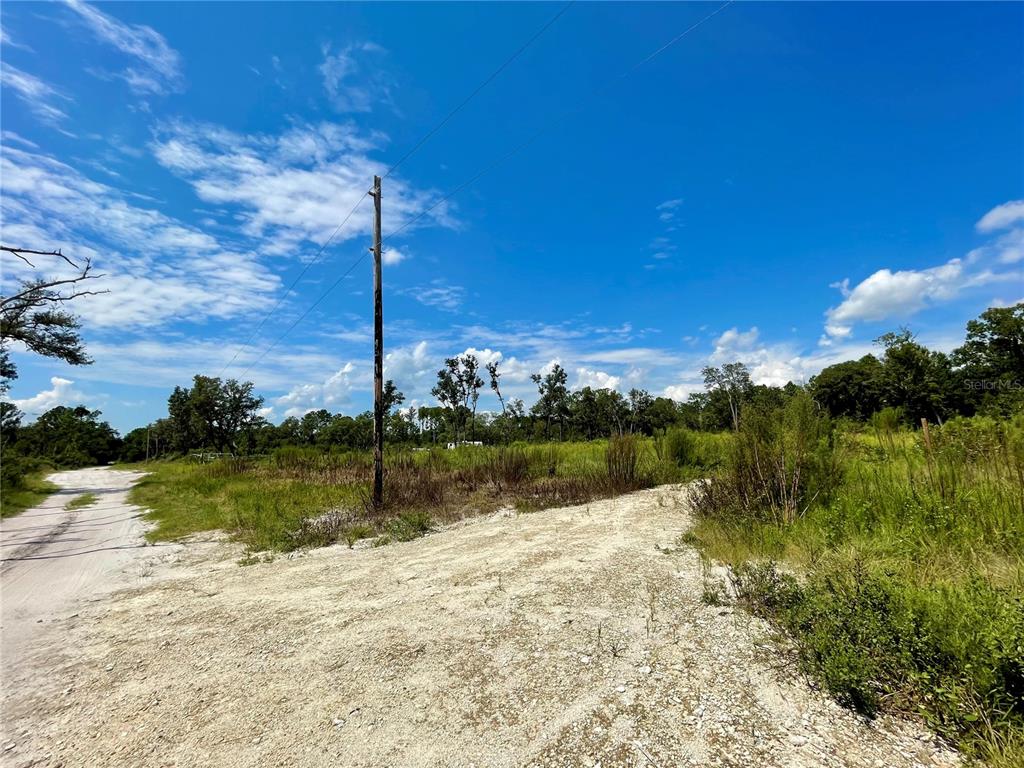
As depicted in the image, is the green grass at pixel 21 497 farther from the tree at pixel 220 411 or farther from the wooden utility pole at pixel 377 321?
the tree at pixel 220 411

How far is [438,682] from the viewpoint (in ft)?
9.48

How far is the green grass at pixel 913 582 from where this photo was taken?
223cm

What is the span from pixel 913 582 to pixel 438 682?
11.8 feet

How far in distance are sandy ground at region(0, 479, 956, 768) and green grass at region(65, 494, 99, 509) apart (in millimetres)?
11520

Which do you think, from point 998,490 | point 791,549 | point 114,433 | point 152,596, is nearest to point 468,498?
point 152,596

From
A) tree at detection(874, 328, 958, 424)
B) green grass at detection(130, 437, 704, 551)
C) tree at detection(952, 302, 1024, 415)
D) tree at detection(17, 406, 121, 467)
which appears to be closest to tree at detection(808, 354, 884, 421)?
tree at detection(952, 302, 1024, 415)

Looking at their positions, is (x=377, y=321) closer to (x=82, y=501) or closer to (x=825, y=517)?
(x=825, y=517)

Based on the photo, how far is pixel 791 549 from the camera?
4574mm

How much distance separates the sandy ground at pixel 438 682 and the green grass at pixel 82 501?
1152 centimetres

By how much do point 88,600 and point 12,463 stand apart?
19.5 m

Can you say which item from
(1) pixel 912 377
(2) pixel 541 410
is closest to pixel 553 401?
(2) pixel 541 410

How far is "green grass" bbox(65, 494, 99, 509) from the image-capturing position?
1294 cm

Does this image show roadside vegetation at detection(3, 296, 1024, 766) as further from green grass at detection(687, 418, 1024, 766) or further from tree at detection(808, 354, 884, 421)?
tree at detection(808, 354, 884, 421)

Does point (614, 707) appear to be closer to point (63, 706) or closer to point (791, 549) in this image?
point (791, 549)
